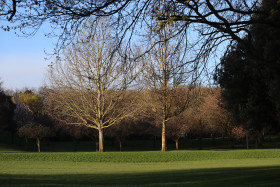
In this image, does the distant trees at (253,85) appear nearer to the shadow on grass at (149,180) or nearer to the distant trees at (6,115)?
the shadow on grass at (149,180)

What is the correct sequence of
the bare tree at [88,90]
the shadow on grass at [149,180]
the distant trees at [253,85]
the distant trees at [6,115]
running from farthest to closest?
the distant trees at [6,115], the bare tree at [88,90], the distant trees at [253,85], the shadow on grass at [149,180]

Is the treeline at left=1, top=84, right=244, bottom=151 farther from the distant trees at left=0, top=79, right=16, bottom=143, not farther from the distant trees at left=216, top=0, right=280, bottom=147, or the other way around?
the distant trees at left=216, top=0, right=280, bottom=147

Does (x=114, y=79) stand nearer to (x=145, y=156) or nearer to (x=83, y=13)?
(x=145, y=156)

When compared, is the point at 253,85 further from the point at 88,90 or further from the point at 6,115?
the point at 6,115

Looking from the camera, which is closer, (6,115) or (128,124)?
(128,124)

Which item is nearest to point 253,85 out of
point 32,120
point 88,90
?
point 88,90

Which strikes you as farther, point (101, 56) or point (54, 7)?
point (101, 56)

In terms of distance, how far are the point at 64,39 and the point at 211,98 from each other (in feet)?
115

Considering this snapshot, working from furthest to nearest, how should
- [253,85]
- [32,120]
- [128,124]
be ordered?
[128,124]
[32,120]
[253,85]

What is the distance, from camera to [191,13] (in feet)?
33.2

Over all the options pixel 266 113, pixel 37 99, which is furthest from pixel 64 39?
pixel 37 99

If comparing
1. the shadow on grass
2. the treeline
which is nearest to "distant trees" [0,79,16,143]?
the treeline

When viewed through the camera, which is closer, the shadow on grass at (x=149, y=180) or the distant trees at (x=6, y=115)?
the shadow on grass at (x=149, y=180)

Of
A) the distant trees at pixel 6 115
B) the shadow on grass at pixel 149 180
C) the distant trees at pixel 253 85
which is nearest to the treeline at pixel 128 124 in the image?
the distant trees at pixel 6 115
